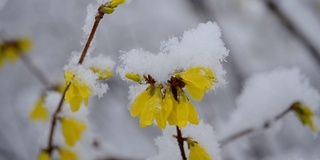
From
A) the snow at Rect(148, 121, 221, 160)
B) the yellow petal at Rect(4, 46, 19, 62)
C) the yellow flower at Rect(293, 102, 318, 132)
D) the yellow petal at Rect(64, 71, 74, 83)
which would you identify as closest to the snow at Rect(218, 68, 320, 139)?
the yellow flower at Rect(293, 102, 318, 132)

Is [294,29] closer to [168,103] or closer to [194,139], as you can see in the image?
[194,139]

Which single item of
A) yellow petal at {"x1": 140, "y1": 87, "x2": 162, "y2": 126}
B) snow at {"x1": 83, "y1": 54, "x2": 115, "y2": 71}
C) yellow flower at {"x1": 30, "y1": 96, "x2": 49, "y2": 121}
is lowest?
yellow petal at {"x1": 140, "y1": 87, "x2": 162, "y2": 126}

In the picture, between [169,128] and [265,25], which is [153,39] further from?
[169,128]

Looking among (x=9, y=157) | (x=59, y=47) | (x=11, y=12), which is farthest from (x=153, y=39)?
(x=9, y=157)

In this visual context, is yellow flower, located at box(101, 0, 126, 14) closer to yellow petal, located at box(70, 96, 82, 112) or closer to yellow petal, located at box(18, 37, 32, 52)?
yellow petal, located at box(70, 96, 82, 112)

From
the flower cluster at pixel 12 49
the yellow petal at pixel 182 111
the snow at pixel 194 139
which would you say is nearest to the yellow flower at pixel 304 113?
the snow at pixel 194 139

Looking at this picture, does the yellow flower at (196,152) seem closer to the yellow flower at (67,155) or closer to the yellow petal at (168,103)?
the yellow petal at (168,103)
